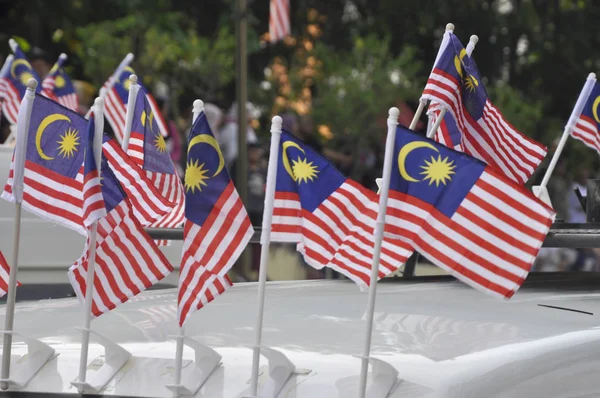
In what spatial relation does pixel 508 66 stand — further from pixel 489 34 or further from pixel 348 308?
pixel 348 308

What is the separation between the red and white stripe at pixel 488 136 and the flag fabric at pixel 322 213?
116 centimetres

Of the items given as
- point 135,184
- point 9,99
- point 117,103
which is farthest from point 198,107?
point 9,99

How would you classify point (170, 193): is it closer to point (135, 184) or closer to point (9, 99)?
point (135, 184)

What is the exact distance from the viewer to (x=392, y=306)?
3.47 metres

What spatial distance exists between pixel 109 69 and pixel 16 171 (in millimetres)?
14753

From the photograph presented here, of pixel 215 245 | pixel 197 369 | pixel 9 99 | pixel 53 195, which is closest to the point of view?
pixel 197 369

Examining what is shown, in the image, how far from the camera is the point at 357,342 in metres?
3.05

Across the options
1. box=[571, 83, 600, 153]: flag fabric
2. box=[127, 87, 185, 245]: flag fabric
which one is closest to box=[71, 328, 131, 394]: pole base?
box=[127, 87, 185, 245]: flag fabric

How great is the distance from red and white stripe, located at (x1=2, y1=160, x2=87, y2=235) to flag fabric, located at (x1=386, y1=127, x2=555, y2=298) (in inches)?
38.1

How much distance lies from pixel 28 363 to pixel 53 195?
0.66 meters

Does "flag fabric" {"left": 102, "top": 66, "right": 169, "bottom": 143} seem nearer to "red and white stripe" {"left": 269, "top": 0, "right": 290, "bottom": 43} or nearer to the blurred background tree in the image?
"red and white stripe" {"left": 269, "top": 0, "right": 290, "bottom": 43}

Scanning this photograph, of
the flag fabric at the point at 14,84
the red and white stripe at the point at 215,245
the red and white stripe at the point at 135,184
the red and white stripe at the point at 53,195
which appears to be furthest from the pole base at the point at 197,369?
the flag fabric at the point at 14,84

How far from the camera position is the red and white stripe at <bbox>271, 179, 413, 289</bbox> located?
3.36m

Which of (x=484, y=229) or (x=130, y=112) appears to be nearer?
(x=484, y=229)
